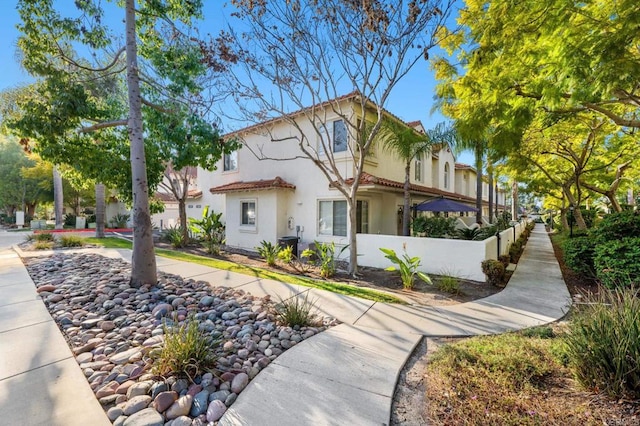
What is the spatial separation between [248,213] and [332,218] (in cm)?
571

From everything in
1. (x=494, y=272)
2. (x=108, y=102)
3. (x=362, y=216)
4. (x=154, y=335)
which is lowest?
(x=154, y=335)

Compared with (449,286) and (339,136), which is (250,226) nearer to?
(339,136)

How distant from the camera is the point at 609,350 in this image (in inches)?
120

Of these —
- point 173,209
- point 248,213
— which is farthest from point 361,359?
point 173,209

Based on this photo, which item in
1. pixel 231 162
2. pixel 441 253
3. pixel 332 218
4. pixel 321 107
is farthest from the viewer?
pixel 231 162

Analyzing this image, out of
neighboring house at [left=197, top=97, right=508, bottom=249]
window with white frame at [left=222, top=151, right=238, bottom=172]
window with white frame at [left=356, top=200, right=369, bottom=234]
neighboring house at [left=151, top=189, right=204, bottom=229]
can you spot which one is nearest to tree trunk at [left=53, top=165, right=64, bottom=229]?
neighboring house at [left=151, top=189, right=204, bottom=229]

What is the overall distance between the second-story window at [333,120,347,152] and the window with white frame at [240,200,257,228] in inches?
230

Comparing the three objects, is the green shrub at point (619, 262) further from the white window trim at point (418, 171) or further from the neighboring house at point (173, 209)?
the neighboring house at point (173, 209)

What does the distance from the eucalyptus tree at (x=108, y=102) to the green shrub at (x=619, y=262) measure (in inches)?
419

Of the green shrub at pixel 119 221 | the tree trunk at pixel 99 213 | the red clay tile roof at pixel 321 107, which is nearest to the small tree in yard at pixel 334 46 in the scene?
the red clay tile roof at pixel 321 107

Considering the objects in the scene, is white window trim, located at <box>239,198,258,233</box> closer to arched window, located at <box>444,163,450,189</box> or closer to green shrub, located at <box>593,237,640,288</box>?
green shrub, located at <box>593,237,640,288</box>

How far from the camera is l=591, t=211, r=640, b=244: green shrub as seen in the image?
768 cm

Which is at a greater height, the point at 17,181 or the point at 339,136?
the point at 339,136

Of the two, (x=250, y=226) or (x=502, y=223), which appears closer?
(x=250, y=226)
